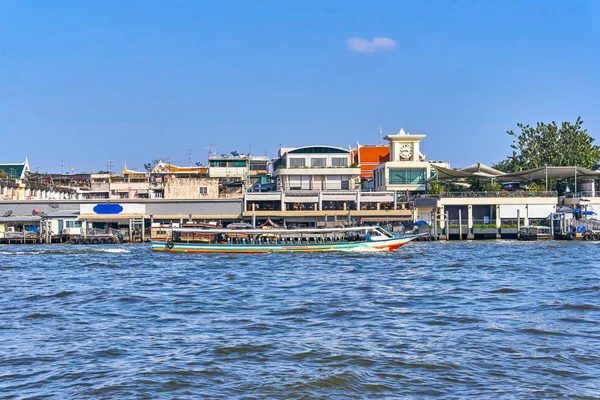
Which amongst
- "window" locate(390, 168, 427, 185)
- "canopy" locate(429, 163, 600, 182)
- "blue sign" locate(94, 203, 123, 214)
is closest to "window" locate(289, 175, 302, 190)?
"window" locate(390, 168, 427, 185)

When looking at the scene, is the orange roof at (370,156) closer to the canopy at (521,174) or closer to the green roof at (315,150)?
the green roof at (315,150)

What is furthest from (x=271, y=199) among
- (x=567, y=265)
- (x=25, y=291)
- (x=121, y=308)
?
(x=121, y=308)

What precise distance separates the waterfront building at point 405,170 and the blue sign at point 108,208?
27.7 meters

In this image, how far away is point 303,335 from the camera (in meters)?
17.6

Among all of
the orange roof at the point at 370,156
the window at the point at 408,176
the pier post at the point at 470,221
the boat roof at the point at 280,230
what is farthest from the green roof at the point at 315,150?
the boat roof at the point at 280,230

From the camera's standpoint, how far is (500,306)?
72.5ft

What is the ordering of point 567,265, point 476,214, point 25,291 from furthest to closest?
point 476,214 < point 567,265 < point 25,291

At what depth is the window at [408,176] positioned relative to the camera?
79.4 m

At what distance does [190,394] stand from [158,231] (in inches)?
2177

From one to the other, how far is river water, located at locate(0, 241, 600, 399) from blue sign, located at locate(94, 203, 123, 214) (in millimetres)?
41108

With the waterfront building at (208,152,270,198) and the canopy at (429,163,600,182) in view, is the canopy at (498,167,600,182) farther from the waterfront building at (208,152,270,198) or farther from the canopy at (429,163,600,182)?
the waterfront building at (208,152,270,198)

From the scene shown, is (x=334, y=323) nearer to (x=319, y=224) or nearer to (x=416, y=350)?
(x=416, y=350)

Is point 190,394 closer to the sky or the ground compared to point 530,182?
closer to the ground

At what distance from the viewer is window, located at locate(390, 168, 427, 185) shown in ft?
260
